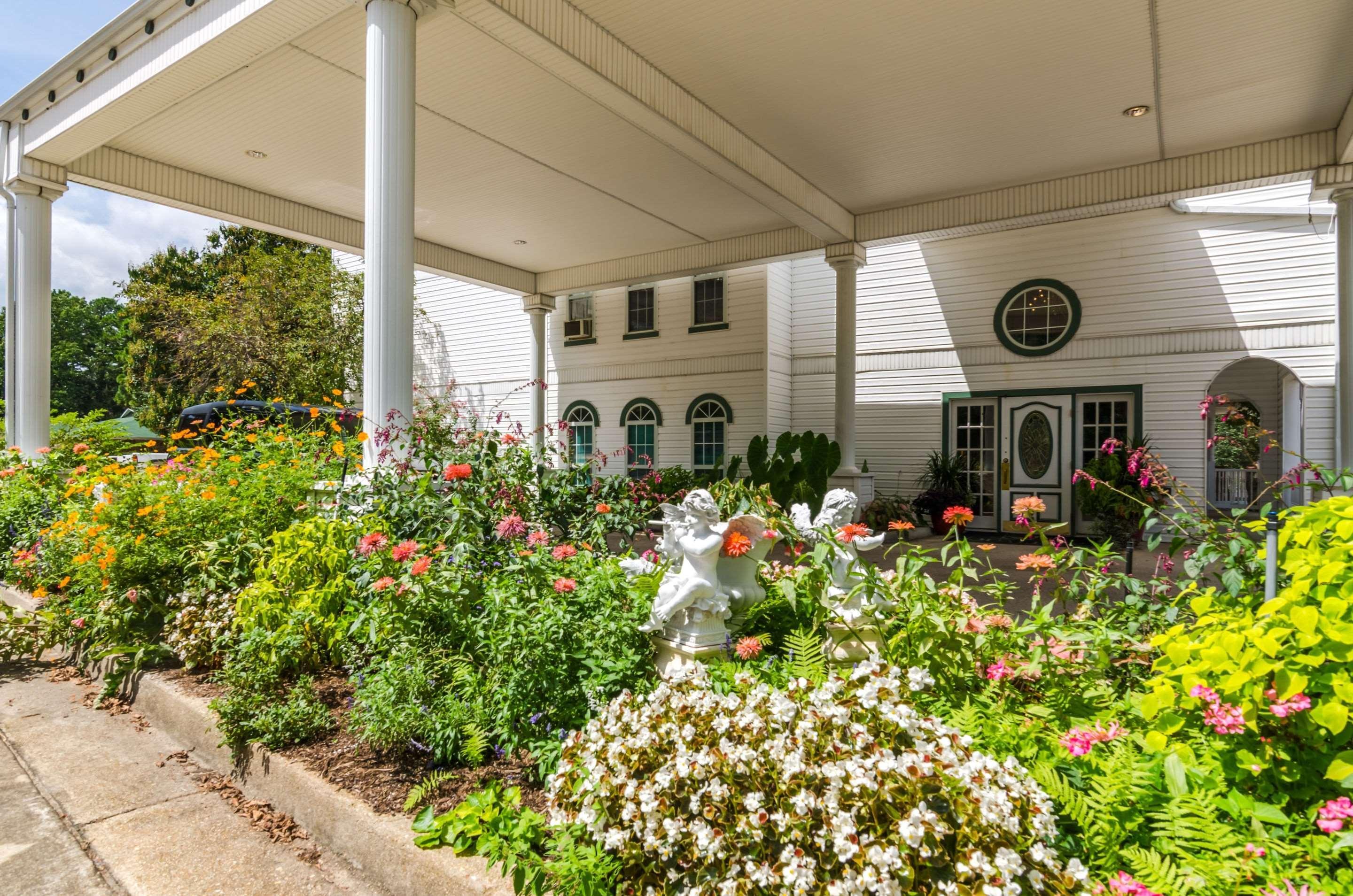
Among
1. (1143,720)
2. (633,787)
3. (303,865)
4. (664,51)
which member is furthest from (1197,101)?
(303,865)

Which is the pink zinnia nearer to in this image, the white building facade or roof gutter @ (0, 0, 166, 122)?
the white building facade

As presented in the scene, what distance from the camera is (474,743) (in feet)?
8.29

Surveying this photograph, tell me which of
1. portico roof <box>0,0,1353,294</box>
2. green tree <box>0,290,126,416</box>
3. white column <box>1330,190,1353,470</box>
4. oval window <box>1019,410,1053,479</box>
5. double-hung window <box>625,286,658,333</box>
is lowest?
oval window <box>1019,410,1053,479</box>

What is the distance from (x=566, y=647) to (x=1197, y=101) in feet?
26.7

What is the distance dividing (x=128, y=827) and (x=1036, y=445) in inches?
448

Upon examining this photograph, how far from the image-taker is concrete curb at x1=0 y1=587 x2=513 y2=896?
79.5 inches

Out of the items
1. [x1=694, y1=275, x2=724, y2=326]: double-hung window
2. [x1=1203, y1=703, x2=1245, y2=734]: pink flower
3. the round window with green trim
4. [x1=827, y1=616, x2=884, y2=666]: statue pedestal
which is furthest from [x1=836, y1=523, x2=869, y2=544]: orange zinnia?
[x1=694, y1=275, x2=724, y2=326]: double-hung window

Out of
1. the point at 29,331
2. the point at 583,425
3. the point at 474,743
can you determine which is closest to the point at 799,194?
the point at 583,425

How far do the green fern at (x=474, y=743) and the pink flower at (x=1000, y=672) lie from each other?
171 centimetres

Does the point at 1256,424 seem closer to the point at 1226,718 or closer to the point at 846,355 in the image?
the point at 846,355

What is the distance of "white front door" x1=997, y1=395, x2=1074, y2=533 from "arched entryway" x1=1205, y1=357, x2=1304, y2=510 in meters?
1.75

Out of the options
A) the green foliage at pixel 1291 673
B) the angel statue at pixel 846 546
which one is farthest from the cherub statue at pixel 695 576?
the green foliage at pixel 1291 673

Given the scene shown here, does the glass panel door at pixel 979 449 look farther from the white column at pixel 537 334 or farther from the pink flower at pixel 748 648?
the pink flower at pixel 748 648

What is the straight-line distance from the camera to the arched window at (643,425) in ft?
46.3
